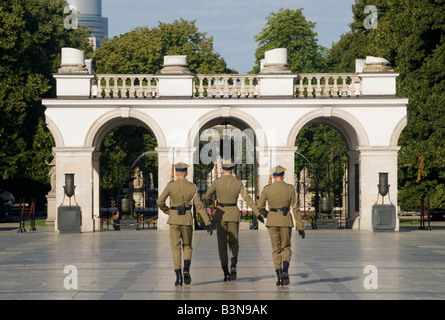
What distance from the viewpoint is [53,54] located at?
46.0m

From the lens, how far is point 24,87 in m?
Result: 41.9

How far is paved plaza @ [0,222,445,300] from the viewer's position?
42.5 ft

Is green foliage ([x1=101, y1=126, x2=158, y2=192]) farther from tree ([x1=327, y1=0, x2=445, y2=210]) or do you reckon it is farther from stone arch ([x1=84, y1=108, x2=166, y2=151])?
stone arch ([x1=84, y1=108, x2=166, y2=151])

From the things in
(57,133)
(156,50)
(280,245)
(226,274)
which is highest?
(156,50)

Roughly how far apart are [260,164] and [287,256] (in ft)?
53.1

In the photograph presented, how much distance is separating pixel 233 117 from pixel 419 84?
39.8ft

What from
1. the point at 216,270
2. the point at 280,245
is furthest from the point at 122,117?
the point at 280,245

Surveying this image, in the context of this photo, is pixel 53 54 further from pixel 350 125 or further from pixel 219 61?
pixel 350 125

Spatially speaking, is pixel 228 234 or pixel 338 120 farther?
pixel 338 120

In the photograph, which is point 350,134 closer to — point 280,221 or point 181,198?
point 280,221

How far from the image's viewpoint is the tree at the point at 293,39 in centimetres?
5926

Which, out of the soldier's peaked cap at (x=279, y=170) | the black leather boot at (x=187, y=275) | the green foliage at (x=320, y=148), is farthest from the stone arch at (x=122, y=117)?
the green foliage at (x=320, y=148)
